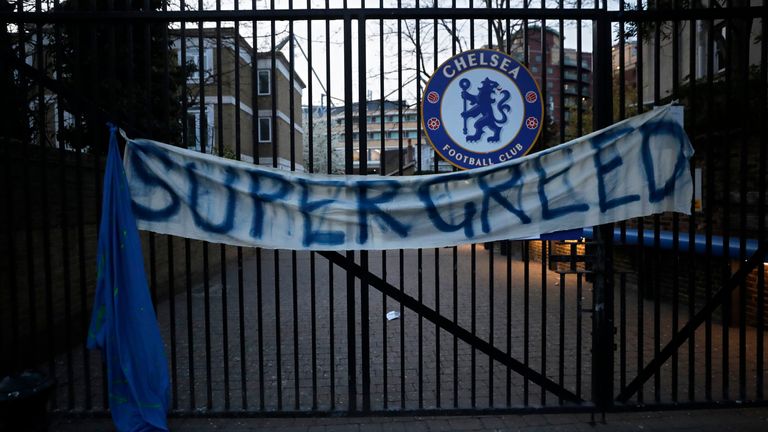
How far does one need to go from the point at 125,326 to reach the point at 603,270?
4.02m

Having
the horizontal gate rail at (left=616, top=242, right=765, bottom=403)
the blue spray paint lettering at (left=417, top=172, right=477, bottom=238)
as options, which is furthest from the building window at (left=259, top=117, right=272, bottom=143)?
the horizontal gate rail at (left=616, top=242, right=765, bottom=403)

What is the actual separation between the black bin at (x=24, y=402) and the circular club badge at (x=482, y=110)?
351cm

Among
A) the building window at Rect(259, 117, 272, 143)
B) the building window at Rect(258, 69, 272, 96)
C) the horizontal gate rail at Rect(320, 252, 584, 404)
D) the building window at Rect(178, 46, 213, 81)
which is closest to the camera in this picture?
the horizontal gate rail at Rect(320, 252, 584, 404)

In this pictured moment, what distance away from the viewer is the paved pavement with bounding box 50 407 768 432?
4.05m

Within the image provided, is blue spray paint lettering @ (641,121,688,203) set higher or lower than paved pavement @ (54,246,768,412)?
higher

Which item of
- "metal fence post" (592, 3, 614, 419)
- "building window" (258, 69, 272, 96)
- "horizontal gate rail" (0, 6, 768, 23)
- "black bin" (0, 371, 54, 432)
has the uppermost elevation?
"building window" (258, 69, 272, 96)

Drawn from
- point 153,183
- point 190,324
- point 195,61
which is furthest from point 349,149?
point 195,61

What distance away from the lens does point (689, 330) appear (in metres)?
4.28

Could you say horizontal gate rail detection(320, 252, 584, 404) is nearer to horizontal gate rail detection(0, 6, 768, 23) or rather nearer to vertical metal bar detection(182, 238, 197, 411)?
vertical metal bar detection(182, 238, 197, 411)

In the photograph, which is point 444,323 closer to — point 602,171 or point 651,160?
point 602,171

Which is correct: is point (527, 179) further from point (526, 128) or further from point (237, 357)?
point (237, 357)

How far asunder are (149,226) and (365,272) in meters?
1.87

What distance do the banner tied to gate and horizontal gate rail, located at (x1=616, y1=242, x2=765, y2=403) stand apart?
42.1 inches

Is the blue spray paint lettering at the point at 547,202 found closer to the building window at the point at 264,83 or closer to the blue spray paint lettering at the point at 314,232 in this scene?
the blue spray paint lettering at the point at 314,232
